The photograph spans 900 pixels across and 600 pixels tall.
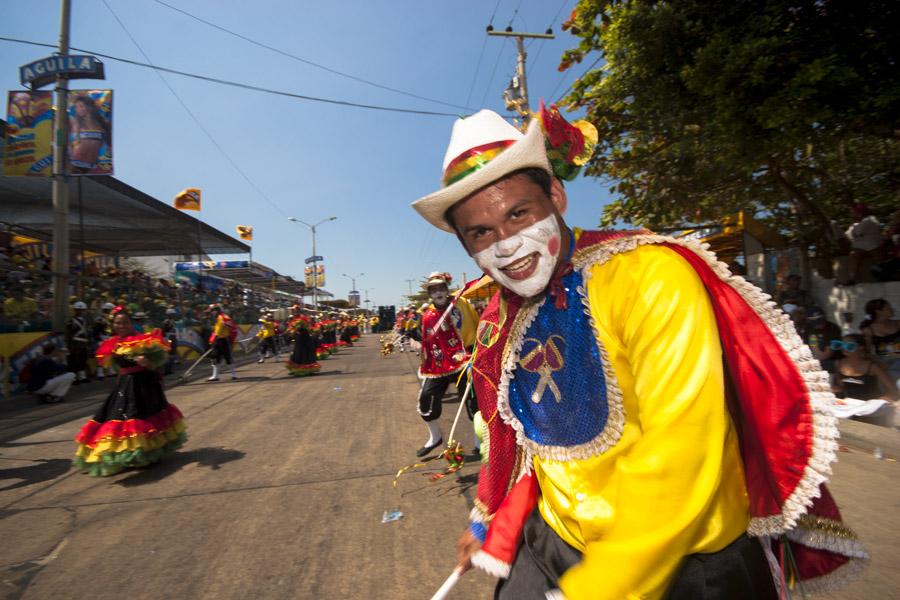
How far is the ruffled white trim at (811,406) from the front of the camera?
3.34ft

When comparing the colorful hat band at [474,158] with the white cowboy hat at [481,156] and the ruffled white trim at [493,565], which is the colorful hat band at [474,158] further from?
the ruffled white trim at [493,565]

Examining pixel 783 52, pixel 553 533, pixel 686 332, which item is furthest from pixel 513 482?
pixel 783 52

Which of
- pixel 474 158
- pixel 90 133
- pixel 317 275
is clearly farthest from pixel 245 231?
pixel 474 158

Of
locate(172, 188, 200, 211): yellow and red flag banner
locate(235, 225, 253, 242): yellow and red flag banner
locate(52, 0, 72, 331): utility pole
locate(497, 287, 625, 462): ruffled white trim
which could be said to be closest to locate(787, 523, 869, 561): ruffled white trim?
locate(497, 287, 625, 462): ruffled white trim

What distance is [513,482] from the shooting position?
153 cm

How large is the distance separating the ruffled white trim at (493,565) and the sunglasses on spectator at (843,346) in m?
6.76

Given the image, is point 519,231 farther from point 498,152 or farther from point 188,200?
point 188,200

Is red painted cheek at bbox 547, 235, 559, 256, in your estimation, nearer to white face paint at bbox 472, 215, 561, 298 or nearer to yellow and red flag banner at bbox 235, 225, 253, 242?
white face paint at bbox 472, 215, 561, 298

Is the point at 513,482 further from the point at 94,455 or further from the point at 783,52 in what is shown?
the point at 783,52

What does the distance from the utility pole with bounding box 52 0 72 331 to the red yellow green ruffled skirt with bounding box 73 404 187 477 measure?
351 inches

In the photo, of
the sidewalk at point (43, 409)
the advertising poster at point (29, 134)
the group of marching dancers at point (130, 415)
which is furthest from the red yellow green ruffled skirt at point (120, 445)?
the advertising poster at point (29, 134)

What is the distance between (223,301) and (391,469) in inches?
986

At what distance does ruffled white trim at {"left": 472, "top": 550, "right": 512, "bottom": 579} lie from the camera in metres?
1.31

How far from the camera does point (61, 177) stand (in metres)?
11.9
